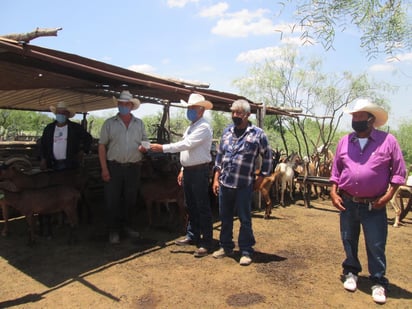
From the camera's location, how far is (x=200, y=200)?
4.85 m

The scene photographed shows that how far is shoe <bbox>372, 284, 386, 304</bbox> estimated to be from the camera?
362 cm

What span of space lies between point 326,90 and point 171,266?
77.2 ft

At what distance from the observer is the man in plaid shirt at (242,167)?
4.49m

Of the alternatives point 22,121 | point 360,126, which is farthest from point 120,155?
point 22,121

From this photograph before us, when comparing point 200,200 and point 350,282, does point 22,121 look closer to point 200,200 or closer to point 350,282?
point 200,200

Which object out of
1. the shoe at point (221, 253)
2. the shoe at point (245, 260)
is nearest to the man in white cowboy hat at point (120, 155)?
the shoe at point (221, 253)

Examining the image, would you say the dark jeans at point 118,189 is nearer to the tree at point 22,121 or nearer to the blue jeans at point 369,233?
the blue jeans at point 369,233

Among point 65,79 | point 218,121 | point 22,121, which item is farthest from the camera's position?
point 22,121

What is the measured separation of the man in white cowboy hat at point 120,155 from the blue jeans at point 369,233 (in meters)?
2.92

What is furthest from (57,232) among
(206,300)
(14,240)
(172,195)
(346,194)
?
(346,194)

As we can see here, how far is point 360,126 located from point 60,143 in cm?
449

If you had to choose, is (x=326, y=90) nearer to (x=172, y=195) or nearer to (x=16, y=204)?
(x=172, y=195)

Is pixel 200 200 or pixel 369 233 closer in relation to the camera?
pixel 369 233

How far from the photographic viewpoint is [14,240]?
17.9 feet
